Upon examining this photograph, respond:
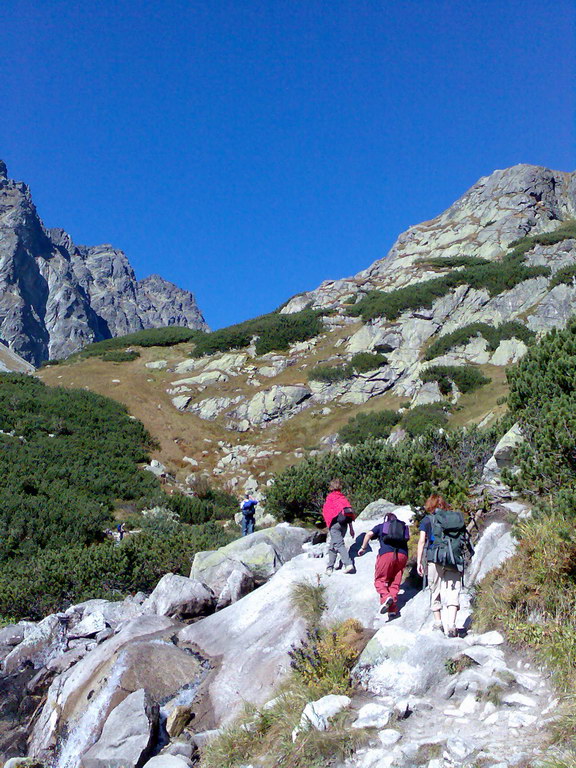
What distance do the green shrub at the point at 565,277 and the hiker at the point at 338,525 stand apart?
3602 cm

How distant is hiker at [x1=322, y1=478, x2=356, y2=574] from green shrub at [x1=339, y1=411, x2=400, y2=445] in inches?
795

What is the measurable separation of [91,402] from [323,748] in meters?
32.7

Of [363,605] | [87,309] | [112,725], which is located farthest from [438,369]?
[87,309]

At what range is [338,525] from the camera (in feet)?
29.8

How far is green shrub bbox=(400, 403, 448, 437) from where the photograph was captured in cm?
2791

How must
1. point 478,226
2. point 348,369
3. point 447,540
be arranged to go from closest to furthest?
point 447,540
point 348,369
point 478,226

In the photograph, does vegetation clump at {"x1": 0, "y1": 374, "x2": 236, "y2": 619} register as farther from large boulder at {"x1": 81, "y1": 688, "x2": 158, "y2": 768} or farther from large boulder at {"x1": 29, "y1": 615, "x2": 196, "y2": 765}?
large boulder at {"x1": 81, "y1": 688, "x2": 158, "y2": 768}

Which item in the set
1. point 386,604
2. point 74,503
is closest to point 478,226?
point 74,503

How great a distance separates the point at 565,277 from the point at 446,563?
38.1m

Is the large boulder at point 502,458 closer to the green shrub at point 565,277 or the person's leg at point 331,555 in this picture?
the person's leg at point 331,555

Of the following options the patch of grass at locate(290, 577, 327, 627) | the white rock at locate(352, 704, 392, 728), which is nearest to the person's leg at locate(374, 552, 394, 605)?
the patch of grass at locate(290, 577, 327, 627)

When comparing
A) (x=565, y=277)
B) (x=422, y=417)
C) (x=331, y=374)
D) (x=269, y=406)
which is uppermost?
(x=565, y=277)

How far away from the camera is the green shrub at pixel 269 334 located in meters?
46.7

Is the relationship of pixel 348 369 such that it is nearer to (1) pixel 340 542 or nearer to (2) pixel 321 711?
(1) pixel 340 542
